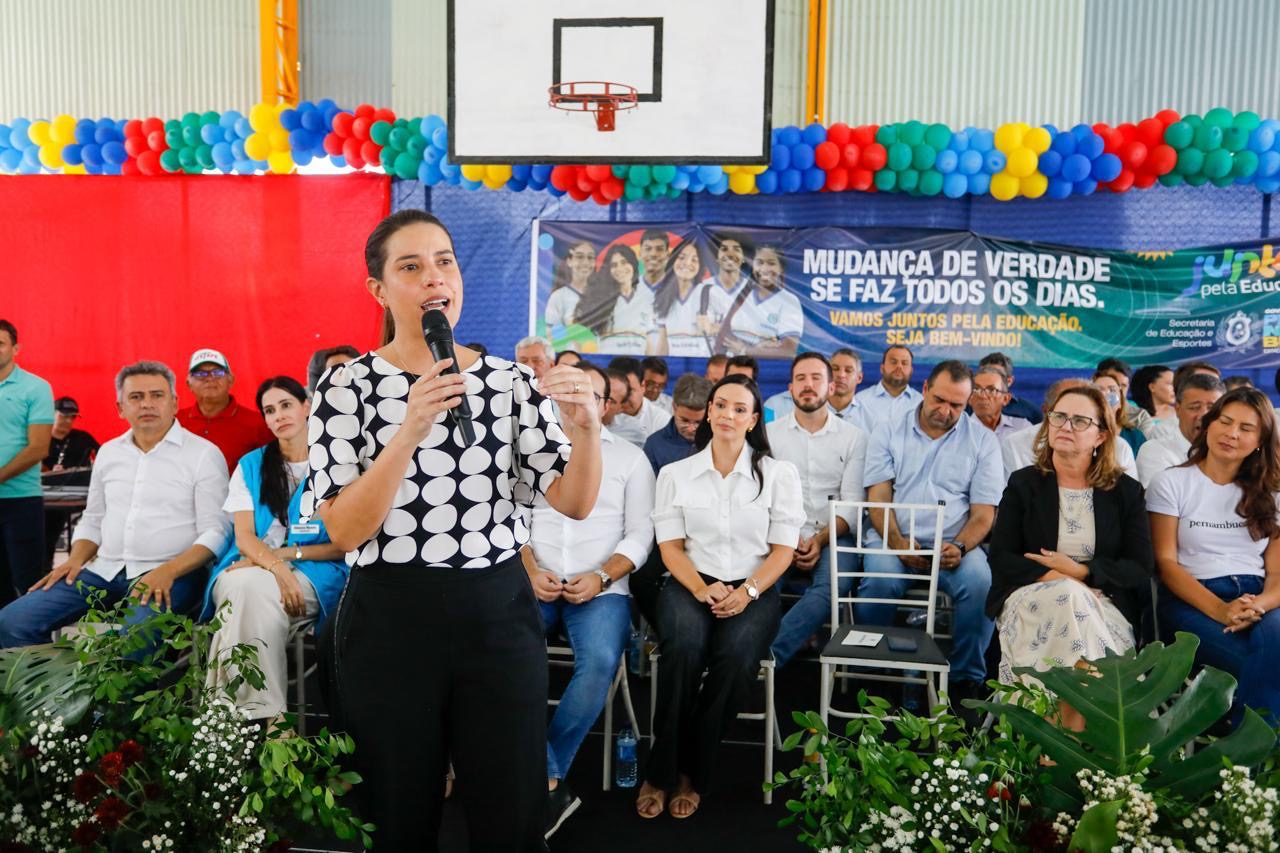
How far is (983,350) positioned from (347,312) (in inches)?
169

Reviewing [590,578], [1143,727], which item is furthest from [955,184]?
[1143,727]

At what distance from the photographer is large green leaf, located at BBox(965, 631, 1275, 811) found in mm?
1319

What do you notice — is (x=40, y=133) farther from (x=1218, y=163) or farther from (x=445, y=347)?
(x=1218, y=163)

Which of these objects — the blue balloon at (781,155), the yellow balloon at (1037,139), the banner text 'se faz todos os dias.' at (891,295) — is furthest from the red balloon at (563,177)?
the yellow balloon at (1037,139)

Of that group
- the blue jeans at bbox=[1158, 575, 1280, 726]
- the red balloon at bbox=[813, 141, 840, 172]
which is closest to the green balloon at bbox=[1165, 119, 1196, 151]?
the red balloon at bbox=[813, 141, 840, 172]

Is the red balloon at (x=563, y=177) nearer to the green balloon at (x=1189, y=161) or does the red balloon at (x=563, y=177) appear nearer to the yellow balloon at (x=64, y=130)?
the yellow balloon at (x=64, y=130)

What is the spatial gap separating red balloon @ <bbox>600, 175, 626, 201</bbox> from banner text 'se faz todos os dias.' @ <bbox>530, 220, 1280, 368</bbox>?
33 cm

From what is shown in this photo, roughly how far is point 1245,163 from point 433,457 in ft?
19.2

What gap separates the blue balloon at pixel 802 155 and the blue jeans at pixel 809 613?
117 inches

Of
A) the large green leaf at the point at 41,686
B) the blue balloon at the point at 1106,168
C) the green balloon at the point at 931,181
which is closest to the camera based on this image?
the large green leaf at the point at 41,686

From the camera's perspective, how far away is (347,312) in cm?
663

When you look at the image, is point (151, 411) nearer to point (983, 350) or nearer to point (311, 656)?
point (311, 656)

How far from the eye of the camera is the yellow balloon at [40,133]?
6484 millimetres

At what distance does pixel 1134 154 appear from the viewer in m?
5.58
